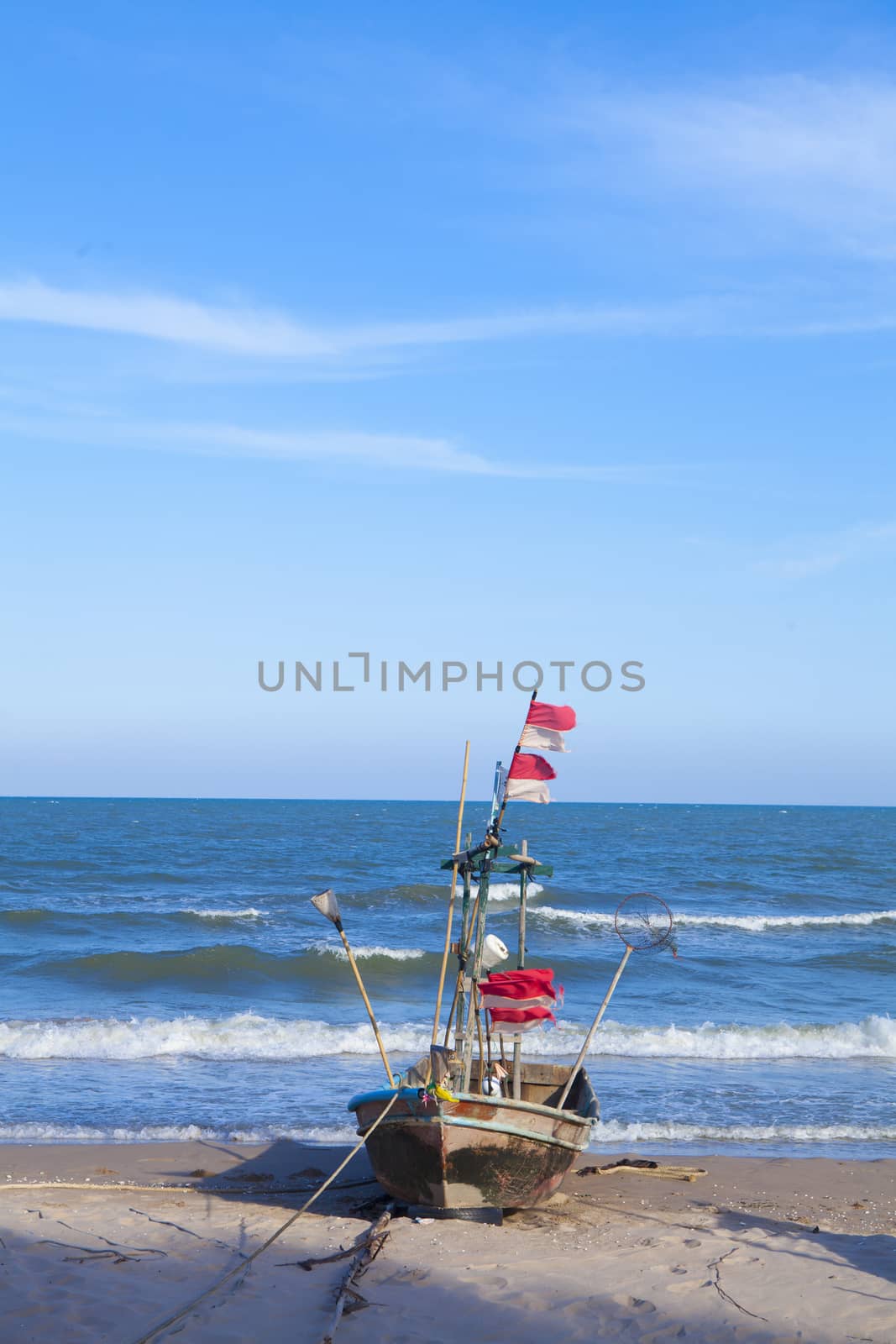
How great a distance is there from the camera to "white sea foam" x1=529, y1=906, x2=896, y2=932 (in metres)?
30.7

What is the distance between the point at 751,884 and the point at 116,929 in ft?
73.3

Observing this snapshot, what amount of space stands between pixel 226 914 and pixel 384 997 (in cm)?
1021

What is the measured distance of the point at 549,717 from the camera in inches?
370

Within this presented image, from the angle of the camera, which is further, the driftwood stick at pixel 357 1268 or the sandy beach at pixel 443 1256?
the sandy beach at pixel 443 1256

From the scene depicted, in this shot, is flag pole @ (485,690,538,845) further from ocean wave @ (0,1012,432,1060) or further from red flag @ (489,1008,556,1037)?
ocean wave @ (0,1012,432,1060)

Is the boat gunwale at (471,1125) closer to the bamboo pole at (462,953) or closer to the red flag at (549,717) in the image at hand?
the bamboo pole at (462,953)

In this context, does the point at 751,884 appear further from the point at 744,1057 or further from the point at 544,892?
the point at 744,1057

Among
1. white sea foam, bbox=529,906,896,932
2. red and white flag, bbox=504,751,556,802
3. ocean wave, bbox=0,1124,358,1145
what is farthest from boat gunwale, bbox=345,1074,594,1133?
white sea foam, bbox=529,906,896,932

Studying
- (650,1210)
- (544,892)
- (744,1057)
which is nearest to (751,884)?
(544,892)

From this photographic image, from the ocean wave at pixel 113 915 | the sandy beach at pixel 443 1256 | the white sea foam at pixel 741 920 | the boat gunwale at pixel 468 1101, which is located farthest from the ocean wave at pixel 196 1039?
the white sea foam at pixel 741 920

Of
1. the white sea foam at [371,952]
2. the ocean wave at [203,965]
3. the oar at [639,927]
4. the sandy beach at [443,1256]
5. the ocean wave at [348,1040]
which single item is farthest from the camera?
the white sea foam at [371,952]

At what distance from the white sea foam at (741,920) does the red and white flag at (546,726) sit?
2143cm

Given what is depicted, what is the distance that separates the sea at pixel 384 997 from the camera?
12578mm

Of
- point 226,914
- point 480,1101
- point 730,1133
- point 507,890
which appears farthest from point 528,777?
point 507,890
